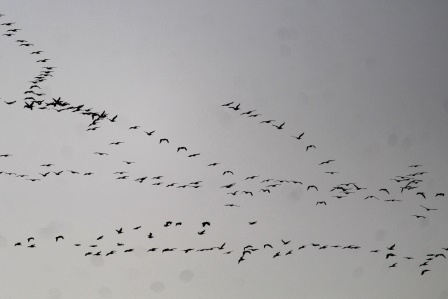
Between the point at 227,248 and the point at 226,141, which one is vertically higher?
the point at 226,141

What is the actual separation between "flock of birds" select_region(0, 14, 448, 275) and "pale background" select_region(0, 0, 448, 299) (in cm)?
2

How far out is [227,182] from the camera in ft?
6.59

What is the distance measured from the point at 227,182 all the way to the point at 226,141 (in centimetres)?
19

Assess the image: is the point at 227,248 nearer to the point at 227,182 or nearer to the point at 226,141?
the point at 227,182

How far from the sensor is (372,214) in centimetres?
220

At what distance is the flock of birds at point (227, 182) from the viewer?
1856 millimetres

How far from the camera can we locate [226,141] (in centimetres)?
201

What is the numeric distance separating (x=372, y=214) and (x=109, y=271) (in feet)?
4.25

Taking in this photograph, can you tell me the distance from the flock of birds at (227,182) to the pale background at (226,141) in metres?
0.02

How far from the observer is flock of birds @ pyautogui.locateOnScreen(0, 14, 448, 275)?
186cm

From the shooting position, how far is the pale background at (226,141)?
6.14 feet

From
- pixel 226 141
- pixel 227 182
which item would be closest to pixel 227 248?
pixel 227 182

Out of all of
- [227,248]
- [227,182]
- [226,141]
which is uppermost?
[226,141]

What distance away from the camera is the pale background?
1.87 m
